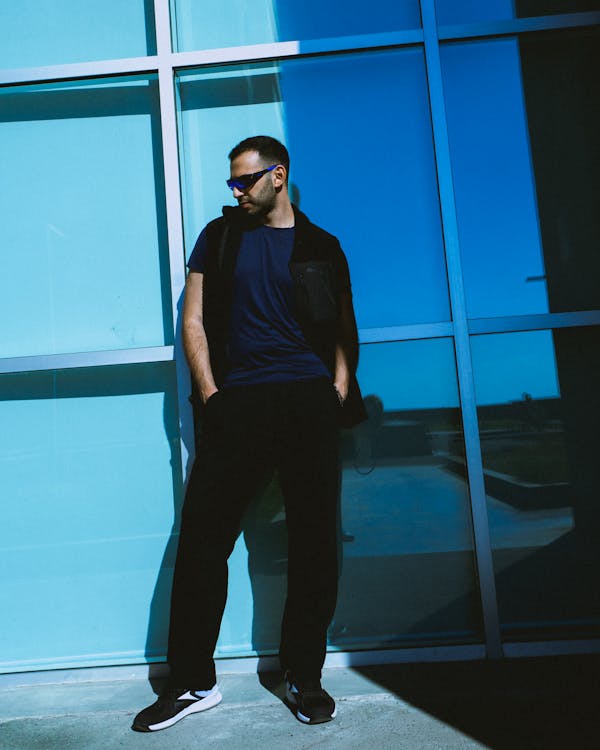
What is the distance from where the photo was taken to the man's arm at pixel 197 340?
253 cm

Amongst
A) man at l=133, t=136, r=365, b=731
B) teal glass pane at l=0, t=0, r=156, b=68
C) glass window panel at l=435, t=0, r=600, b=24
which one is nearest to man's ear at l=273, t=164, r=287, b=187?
man at l=133, t=136, r=365, b=731

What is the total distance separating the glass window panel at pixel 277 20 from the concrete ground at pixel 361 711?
2975 mm

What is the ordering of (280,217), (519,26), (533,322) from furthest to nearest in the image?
(519,26) → (533,322) → (280,217)

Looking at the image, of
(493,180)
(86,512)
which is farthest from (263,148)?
(86,512)

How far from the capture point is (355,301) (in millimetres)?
3111

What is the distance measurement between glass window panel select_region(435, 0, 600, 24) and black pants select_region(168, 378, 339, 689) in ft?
6.46

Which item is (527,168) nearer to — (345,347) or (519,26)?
(519,26)

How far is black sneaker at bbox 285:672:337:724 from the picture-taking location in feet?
7.76

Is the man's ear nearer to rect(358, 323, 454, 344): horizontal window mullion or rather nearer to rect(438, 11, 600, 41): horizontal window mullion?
rect(358, 323, 454, 344): horizontal window mullion

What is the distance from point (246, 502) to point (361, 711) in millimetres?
876

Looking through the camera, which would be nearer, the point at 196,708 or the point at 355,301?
the point at 196,708

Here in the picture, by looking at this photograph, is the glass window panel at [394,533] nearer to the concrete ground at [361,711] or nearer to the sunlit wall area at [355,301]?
the sunlit wall area at [355,301]

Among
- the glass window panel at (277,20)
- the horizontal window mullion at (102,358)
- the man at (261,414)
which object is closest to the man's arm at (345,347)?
the man at (261,414)

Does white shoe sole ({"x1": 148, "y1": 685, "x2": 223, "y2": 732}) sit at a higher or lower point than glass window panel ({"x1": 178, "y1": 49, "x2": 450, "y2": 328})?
lower
